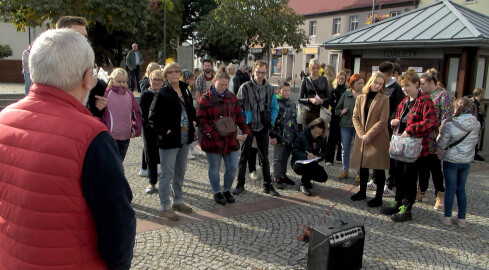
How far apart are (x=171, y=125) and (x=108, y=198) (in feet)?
9.80

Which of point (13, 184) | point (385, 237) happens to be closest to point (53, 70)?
point (13, 184)

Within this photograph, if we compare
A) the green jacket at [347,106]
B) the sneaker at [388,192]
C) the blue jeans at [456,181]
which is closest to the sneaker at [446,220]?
the blue jeans at [456,181]

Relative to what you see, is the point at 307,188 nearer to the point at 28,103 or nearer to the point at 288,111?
the point at 288,111

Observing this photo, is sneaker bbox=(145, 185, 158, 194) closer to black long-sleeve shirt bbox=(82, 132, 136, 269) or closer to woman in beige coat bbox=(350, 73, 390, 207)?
woman in beige coat bbox=(350, 73, 390, 207)

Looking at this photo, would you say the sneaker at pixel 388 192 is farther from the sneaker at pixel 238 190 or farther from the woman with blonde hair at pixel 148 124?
the woman with blonde hair at pixel 148 124

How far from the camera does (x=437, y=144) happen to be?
191 inches

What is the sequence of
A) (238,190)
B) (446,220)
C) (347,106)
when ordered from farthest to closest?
(347,106)
(238,190)
(446,220)

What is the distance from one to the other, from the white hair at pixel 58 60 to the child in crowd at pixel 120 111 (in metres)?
3.49

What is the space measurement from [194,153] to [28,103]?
6618 mm

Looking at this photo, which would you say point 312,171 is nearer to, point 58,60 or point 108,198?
point 108,198

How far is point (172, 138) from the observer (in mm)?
4488

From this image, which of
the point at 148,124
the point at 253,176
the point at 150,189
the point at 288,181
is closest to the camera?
the point at 148,124

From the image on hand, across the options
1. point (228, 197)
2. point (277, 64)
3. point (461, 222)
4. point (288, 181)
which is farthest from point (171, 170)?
Answer: point (277, 64)

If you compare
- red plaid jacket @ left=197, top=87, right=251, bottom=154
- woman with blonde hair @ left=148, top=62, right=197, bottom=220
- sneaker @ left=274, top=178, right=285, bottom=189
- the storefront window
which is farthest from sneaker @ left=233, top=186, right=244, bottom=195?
the storefront window
